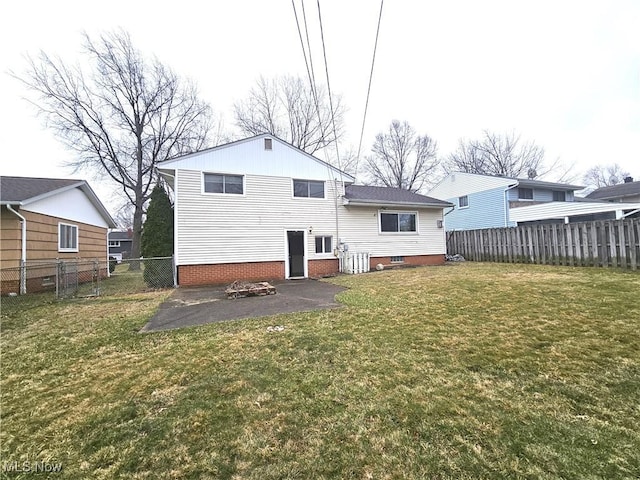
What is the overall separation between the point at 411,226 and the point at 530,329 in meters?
10.9

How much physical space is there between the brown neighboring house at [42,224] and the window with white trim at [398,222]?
13557 mm

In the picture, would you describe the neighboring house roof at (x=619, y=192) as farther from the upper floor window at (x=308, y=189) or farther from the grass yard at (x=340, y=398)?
the grass yard at (x=340, y=398)

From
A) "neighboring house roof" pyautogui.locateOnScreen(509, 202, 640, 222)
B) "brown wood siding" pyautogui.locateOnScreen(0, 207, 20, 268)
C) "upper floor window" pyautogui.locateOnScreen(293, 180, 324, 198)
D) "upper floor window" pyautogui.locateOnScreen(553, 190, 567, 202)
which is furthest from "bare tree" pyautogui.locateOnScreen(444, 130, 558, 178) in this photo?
"brown wood siding" pyautogui.locateOnScreen(0, 207, 20, 268)

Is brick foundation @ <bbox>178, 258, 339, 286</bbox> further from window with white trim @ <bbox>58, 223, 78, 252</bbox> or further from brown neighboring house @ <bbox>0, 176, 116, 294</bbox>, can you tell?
window with white trim @ <bbox>58, 223, 78, 252</bbox>

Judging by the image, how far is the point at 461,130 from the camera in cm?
3350

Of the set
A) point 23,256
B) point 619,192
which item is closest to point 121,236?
point 23,256

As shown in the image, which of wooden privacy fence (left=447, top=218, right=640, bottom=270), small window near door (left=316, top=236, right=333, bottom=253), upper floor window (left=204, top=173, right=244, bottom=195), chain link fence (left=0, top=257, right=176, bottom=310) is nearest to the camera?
chain link fence (left=0, top=257, right=176, bottom=310)

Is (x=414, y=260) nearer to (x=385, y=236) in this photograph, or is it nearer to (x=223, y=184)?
(x=385, y=236)

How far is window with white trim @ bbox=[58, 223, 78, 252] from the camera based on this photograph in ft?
36.8

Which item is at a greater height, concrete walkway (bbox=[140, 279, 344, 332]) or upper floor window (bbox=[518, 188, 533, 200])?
upper floor window (bbox=[518, 188, 533, 200])

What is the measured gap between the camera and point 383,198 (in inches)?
550

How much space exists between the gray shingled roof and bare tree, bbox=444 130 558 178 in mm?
37497

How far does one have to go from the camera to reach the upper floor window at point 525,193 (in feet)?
63.2

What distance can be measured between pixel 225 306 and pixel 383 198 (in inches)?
389
